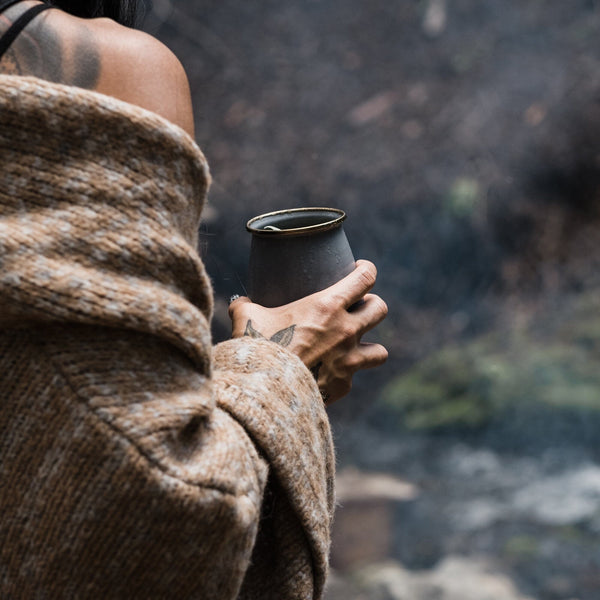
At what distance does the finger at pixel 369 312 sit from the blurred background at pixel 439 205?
1.65 m

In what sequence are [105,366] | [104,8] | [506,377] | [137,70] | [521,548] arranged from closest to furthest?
1. [105,366]
2. [137,70]
3. [104,8]
4. [521,548]
5. [506,377]

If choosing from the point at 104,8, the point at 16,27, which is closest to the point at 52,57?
the point at 16,27

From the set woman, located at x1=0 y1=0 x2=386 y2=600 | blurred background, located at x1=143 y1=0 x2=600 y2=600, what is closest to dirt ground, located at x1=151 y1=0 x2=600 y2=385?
blurred background, located at x1=143 y1=0 x2=600 y2=600

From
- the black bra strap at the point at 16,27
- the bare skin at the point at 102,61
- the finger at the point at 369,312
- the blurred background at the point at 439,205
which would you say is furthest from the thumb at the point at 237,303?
the blurred background at the point at 439,205

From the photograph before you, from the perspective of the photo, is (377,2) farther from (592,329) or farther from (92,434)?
(92,434)

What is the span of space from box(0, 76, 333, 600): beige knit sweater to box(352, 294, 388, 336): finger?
0.31 meters

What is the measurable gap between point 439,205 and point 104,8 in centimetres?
203

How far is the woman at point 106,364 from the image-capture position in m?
0.38

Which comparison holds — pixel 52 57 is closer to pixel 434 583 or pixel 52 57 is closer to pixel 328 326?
pixel 328 326

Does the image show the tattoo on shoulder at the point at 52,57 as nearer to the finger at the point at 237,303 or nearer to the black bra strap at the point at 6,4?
the black bra strap at the point at 6,4

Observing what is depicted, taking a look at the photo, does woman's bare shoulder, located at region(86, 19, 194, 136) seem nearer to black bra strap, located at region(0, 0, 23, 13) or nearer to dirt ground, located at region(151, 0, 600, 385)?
black bra strap, located at region(0, 0, 23, 13)

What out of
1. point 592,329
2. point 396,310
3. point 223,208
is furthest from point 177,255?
point 592,329

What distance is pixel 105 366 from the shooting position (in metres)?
0.39

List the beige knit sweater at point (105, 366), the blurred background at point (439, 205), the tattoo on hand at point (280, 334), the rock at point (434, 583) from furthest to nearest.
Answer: the blurred background at point (439, 205), the rock at point (434, 583), the tattoo on hand at point (280, 334), the beige knit sweater at point (105, 366)
